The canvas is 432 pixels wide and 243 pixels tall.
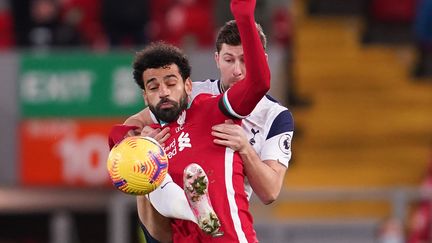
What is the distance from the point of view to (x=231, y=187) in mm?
6762

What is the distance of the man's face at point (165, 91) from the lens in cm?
671

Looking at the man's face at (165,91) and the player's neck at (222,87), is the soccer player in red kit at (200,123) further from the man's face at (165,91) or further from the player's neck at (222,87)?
the player's neck at (222,87)

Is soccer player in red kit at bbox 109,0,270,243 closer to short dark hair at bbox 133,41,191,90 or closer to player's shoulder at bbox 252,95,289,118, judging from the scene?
short dark hair at bbox 133,41,191,90

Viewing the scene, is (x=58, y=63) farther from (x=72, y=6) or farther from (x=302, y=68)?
(x=302, y=68)

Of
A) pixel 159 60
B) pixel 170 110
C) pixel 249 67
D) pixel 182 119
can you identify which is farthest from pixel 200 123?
pixel 249 67

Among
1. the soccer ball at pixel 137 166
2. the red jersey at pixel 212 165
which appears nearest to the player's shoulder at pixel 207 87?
the red jersey at pixel 212 165

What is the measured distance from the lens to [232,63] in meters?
7.06

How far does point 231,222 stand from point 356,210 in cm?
875

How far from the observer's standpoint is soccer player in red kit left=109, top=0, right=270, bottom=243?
6.71m

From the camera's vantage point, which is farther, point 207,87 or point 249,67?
point 207,87

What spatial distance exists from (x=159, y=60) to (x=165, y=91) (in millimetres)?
167

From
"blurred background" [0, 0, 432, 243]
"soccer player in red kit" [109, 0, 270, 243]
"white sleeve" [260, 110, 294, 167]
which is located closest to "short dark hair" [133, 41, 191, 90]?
"soccer player in red kit" [109, 0, 270, 243]

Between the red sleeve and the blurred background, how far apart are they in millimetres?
7312

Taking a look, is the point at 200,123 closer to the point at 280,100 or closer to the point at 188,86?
the point at 188,86
